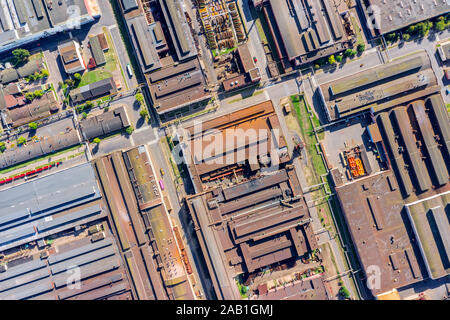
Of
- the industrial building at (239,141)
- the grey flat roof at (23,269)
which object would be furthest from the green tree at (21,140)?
the industrial building at (239,141)

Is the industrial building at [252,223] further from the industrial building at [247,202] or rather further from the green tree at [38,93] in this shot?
the green tree at [38,93]

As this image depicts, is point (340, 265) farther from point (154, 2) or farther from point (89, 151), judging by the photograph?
point (154, 2)

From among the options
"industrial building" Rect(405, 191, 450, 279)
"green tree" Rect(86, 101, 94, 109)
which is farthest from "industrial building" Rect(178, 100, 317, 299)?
"green tree" Rect(86, 101, 94, 109)

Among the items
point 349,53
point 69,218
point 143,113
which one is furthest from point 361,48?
point 69,218

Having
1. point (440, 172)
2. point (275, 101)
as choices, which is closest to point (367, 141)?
point (440, 172)

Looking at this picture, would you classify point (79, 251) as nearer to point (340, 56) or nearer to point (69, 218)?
point (69, 218)
